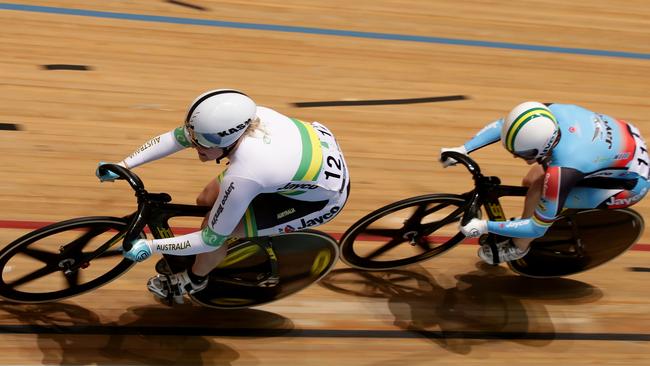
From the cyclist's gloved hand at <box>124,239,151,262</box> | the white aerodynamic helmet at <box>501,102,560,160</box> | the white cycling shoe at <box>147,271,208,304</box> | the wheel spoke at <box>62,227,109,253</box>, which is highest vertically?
the white aerodynamic helmet at <box>501,102,560,160</box>

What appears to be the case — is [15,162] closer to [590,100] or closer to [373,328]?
[373,328]

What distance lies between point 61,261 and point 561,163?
2236mm

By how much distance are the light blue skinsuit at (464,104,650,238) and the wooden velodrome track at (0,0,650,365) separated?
71 cm

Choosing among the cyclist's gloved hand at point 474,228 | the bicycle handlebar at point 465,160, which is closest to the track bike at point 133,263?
the cyclist's gloved hand at point 474,228

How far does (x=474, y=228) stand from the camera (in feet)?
12.2

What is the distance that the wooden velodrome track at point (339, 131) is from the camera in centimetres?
386

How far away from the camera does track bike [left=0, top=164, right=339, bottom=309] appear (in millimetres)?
3396

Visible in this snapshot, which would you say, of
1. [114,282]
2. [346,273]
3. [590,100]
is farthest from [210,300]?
[590,100]

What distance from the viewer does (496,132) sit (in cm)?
390

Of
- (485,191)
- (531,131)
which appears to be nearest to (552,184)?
(531,131)

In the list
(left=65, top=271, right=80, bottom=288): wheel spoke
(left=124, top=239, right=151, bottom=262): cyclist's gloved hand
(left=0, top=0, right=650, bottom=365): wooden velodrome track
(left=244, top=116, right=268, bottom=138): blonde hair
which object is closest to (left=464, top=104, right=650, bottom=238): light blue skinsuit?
(left=0, top=0, right=650, bottom=365): wooden velodrome track

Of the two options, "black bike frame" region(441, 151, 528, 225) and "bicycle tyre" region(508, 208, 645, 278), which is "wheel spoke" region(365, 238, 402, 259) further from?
"bicycle tyre" region(508, 208, 645, 278)

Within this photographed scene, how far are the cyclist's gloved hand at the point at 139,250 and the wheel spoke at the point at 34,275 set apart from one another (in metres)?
0.56

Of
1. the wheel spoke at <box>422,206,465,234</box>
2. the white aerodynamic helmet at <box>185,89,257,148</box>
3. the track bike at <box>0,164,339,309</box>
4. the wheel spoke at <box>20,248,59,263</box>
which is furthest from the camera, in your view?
the wheel spoke at <box>422,206,465,234</box>
